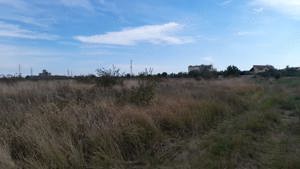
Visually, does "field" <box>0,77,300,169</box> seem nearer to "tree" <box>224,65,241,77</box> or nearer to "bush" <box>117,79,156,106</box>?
"bush" <box>117,79,156,106</box>

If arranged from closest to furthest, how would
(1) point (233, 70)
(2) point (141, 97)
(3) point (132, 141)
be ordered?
(3) point (132, 141) < (2) point (141, 97) < (1) point (233, 70)

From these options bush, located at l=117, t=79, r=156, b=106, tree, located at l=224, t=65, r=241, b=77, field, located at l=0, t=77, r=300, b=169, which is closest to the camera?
field, located at l=0, t=77, r=300, b=169

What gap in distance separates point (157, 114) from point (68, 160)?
3176 millimetres

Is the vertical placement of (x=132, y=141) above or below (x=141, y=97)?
below

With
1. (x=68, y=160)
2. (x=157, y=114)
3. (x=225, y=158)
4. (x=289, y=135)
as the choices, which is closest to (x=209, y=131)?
(x=157, y=114)

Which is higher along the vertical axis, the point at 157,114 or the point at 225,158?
Result: the point at 157,114

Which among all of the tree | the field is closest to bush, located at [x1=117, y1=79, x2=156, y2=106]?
the field

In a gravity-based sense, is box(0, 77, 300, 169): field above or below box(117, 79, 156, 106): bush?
below

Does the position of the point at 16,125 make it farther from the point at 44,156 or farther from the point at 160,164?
the point at 160,164

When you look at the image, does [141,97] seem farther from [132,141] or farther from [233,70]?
[233,70]

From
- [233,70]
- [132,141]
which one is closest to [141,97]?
[132,141]

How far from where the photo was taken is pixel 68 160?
207 inches

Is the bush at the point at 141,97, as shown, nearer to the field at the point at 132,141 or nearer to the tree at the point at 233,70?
the field at the point at 132,141

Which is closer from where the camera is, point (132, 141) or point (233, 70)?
point (132, 141)
